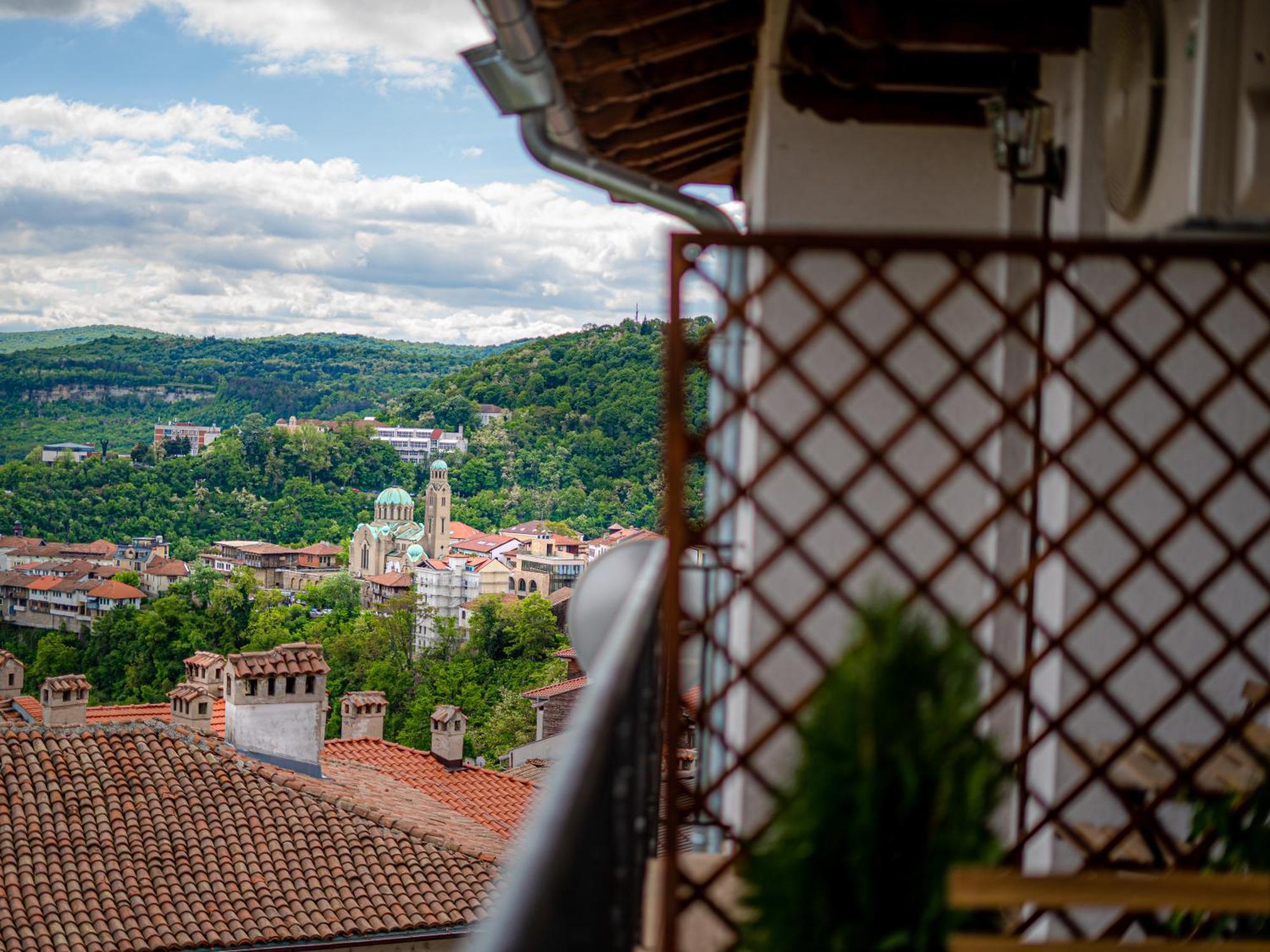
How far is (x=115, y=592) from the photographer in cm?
5238

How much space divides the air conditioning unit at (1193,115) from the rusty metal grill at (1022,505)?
0.38ft

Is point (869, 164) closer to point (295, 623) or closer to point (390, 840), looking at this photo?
point (390, 840)

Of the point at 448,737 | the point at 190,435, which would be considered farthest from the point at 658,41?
the point at 190,435

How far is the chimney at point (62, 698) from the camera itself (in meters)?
11.8

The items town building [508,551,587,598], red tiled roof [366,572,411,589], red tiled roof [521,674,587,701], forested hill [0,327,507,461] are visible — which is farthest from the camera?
forested hill [0,327,507,461]

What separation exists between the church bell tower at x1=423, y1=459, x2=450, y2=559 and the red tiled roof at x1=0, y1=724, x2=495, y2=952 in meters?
57.2

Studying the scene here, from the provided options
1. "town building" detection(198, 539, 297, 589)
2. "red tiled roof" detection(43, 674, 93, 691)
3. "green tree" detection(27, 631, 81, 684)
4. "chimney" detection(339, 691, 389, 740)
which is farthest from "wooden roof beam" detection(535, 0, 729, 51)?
"town building" detection(198, 539, 297, 589)

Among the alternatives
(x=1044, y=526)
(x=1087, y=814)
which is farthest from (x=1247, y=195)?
(x=1087, y=814)

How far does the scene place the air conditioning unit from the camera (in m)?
1.85

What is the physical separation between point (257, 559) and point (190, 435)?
10.5 meters

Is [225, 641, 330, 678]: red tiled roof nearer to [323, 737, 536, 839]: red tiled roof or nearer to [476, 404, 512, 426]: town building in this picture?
[323, 737, 536, 839]: red tiled roof

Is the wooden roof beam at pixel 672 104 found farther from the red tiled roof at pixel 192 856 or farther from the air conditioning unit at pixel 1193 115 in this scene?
the red tiled roof at pixel 192 856

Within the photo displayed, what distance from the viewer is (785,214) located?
3.10 m

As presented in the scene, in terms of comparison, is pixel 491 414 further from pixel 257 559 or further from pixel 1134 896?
pixel 1134 896
